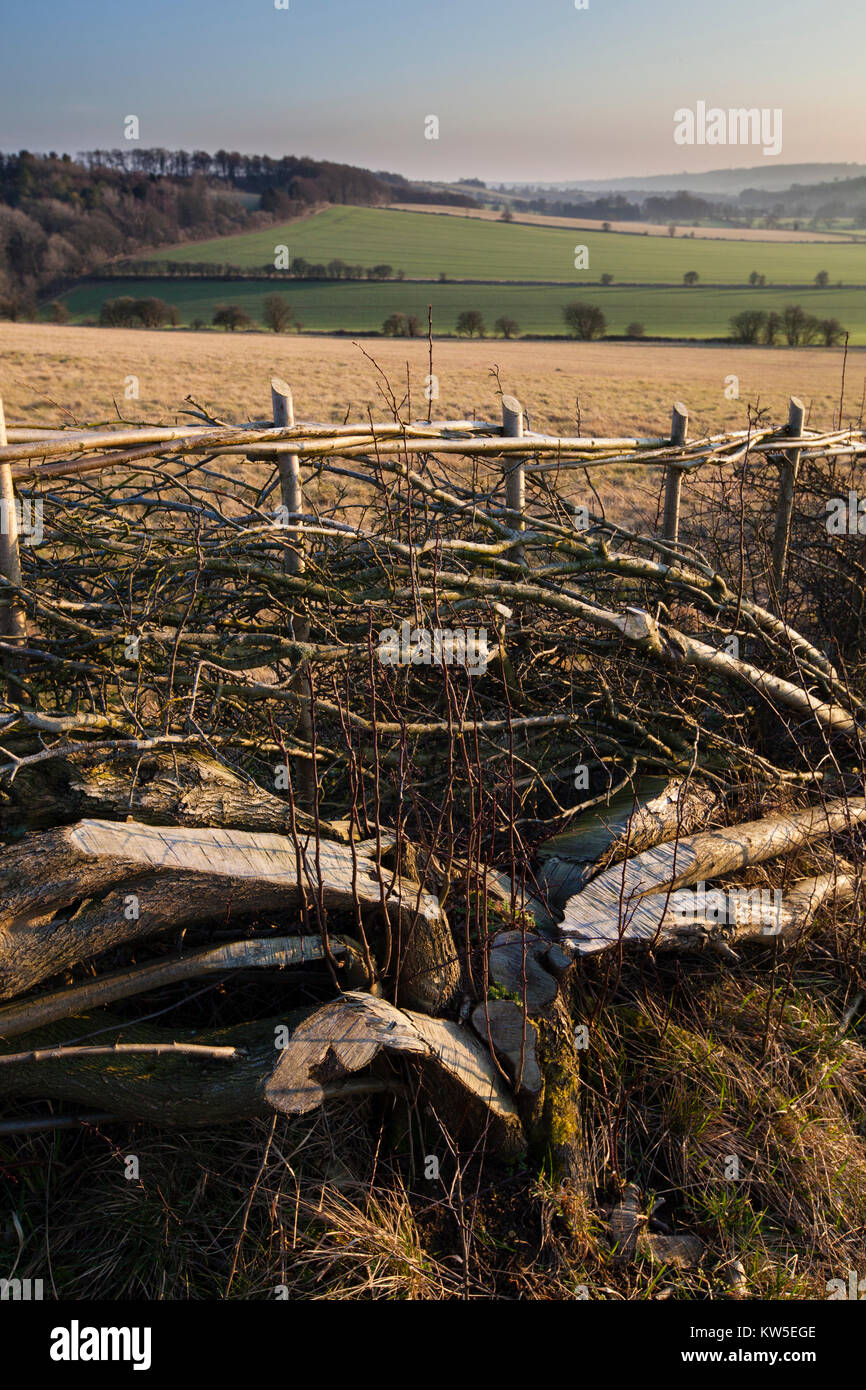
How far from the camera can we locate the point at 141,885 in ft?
7.19

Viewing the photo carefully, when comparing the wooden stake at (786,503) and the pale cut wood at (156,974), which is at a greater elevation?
the wooden stake at (786,503)

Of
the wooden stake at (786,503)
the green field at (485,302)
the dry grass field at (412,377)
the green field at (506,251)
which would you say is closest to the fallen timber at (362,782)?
the wooden stake at (786,503)

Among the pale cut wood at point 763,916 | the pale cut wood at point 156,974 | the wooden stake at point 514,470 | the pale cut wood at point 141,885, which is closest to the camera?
the pale cut wood at point 141,885

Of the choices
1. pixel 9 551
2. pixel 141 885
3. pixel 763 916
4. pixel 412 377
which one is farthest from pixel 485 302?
pixel 141 885

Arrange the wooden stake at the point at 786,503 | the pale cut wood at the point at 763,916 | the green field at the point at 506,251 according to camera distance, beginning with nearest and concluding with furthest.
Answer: the pale cut wood at the point at 763,916 < the wooden stake at the point at 786,503 < the green field at the point at 506,251

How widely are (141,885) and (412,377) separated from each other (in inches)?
1007

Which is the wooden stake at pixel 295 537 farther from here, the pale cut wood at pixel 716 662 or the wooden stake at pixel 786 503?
the wooden stake at pixel 786 503

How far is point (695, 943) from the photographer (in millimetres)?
2844

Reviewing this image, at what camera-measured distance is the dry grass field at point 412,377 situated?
19.3m

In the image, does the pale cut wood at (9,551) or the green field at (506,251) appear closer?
the pale cut wood at (9,551)

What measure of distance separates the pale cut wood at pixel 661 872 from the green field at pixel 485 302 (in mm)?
47400

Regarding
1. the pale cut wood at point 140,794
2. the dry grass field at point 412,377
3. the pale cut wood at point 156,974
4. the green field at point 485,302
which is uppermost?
the green field at point 485,302

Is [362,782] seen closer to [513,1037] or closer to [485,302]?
[513,1037]
